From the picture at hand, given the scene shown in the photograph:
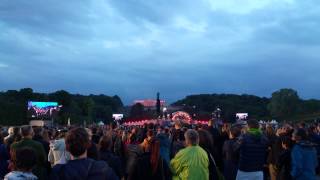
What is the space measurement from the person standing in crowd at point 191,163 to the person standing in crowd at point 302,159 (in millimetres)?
2693

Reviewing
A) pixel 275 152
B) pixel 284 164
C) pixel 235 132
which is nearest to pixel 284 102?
pixel 235 132

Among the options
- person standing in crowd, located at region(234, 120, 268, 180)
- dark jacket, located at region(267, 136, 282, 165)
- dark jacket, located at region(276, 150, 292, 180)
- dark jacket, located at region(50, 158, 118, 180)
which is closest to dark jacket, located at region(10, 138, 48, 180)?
dark jacket, located at region(50, 158, 118, 180)

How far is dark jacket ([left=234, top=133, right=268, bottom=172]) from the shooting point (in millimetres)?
11602

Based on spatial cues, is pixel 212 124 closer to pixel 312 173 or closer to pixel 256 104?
pixel 312 173

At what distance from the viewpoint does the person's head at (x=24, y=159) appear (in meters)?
5.95

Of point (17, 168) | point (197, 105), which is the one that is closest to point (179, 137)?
point (17, 168)

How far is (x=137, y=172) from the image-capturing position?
313 inches

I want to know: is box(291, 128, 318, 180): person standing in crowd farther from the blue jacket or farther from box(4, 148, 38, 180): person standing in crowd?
box(4, 148, 38, 180): person standing in crowd

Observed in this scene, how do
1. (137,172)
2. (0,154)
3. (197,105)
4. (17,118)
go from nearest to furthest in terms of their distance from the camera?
(137,172)
(0,154)
(17,118)
(197,105)

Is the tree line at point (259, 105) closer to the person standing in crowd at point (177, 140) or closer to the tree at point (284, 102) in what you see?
the tree at point (284, 102)

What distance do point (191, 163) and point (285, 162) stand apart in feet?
11.4

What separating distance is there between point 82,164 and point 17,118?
86.1 meters

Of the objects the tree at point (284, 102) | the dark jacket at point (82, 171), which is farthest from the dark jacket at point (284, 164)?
the tree at point (284, 102)

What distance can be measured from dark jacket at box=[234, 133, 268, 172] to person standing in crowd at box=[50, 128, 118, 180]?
6.34 m
